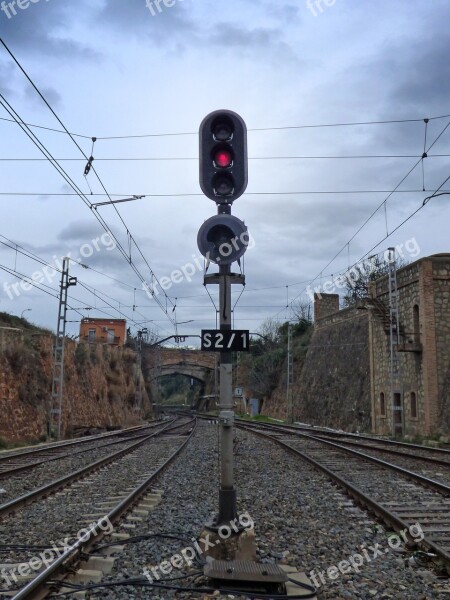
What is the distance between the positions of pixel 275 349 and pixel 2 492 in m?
55.0

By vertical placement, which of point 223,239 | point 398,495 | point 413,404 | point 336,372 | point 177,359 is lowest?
point 398,495

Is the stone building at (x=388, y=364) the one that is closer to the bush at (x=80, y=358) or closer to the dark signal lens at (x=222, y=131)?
the bush at (x=80, y=358)

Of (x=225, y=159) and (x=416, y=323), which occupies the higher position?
(x=416, y=323)

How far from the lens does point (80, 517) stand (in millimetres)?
8094

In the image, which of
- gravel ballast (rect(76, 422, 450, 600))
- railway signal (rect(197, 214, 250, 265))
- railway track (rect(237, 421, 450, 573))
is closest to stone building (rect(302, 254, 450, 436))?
railway track (rect(237, 421, 450, 573))

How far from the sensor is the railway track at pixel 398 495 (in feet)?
22.9

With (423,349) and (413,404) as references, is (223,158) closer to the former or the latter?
(423,349)

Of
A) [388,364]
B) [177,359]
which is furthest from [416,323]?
[177,359]

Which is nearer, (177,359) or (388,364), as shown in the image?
(388,364)

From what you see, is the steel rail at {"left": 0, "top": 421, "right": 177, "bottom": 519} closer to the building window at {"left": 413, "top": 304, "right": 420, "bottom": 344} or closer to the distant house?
Answer: the building window at {"left": 413, "top": 304, "right": 420, "bottom": 344}

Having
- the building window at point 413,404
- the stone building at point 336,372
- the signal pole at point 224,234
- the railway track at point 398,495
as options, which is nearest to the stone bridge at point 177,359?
the stone building at point 336,372

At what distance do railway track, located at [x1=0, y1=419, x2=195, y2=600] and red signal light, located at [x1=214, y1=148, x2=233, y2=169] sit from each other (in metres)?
4.30

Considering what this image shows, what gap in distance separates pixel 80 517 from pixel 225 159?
5304mm

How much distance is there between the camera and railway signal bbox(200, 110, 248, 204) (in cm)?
646
